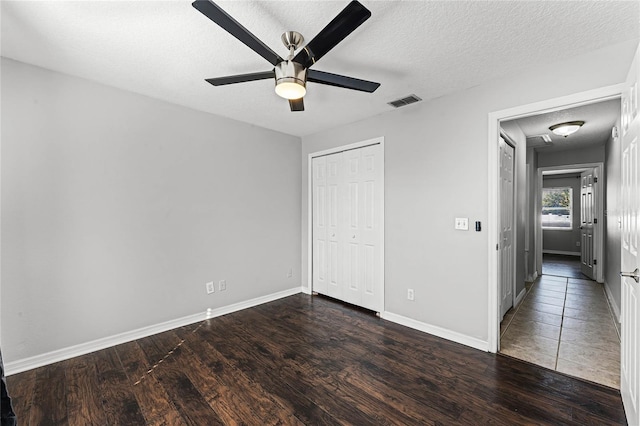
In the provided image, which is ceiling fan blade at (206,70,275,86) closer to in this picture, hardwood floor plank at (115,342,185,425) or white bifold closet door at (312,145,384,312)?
white bifold closet door at (312,145,384,312)

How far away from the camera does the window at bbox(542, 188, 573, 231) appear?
313 inches

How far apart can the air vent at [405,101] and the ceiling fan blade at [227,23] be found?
5.68 ft

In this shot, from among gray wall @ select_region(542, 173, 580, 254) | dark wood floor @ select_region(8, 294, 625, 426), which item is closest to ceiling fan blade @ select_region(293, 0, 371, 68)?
dark wood floor @ select_region(8, 294, 625, 426)

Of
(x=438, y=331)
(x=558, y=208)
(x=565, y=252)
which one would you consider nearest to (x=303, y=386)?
(x=438, y=331)

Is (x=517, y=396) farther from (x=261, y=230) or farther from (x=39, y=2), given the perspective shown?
(x=39, y=2)

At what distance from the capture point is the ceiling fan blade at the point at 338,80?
6.10ft

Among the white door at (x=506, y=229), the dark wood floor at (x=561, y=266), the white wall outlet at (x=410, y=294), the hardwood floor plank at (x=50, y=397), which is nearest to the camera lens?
the hardwood floor plank at (x=50, y=397)

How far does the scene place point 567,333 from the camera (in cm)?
294

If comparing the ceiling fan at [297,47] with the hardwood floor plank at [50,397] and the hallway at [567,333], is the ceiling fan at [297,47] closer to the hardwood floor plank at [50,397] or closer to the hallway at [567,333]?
the hardwood floor plank at [50,397]

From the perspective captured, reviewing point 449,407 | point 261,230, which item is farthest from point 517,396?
point 261,230

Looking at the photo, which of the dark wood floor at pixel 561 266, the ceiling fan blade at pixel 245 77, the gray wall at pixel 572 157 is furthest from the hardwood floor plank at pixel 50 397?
the gray wall at pixel 572 157

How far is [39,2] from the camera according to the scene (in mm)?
1631

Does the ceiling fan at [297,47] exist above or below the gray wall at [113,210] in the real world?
above

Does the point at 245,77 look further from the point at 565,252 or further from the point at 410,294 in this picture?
the point at 565,252
